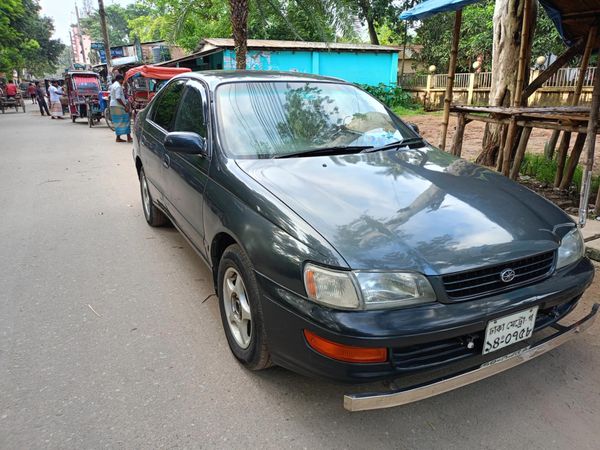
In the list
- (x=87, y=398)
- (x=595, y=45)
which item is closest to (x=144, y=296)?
(x=87, y=398)

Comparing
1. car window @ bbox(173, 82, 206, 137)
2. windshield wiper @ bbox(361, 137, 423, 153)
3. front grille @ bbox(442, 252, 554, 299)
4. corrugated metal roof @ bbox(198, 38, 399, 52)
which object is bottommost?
front grille @ bbox(442, 252, 554, 299)

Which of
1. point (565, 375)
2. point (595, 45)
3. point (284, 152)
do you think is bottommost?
point (565, 375)

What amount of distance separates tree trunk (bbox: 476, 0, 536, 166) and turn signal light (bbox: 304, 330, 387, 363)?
21.4 feet

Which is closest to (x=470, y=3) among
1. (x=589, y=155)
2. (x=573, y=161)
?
(x=589, y=155)

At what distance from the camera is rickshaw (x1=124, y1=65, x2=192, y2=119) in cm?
1346

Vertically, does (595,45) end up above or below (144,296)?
above

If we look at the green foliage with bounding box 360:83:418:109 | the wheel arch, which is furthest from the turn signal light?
the green foliage with bounding box 360:83:418:109

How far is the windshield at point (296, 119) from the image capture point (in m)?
3.01

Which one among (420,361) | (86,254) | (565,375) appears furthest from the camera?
(86,254)

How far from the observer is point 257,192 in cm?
245

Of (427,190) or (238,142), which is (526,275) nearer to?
(427,190)

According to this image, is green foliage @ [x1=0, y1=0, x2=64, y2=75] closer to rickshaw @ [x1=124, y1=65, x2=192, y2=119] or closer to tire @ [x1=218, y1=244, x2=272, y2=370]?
rickshaw @ [x1=124, y1=65, x2=192, y2=119]

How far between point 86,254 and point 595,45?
7.49 metres

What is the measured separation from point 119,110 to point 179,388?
11.6 m
